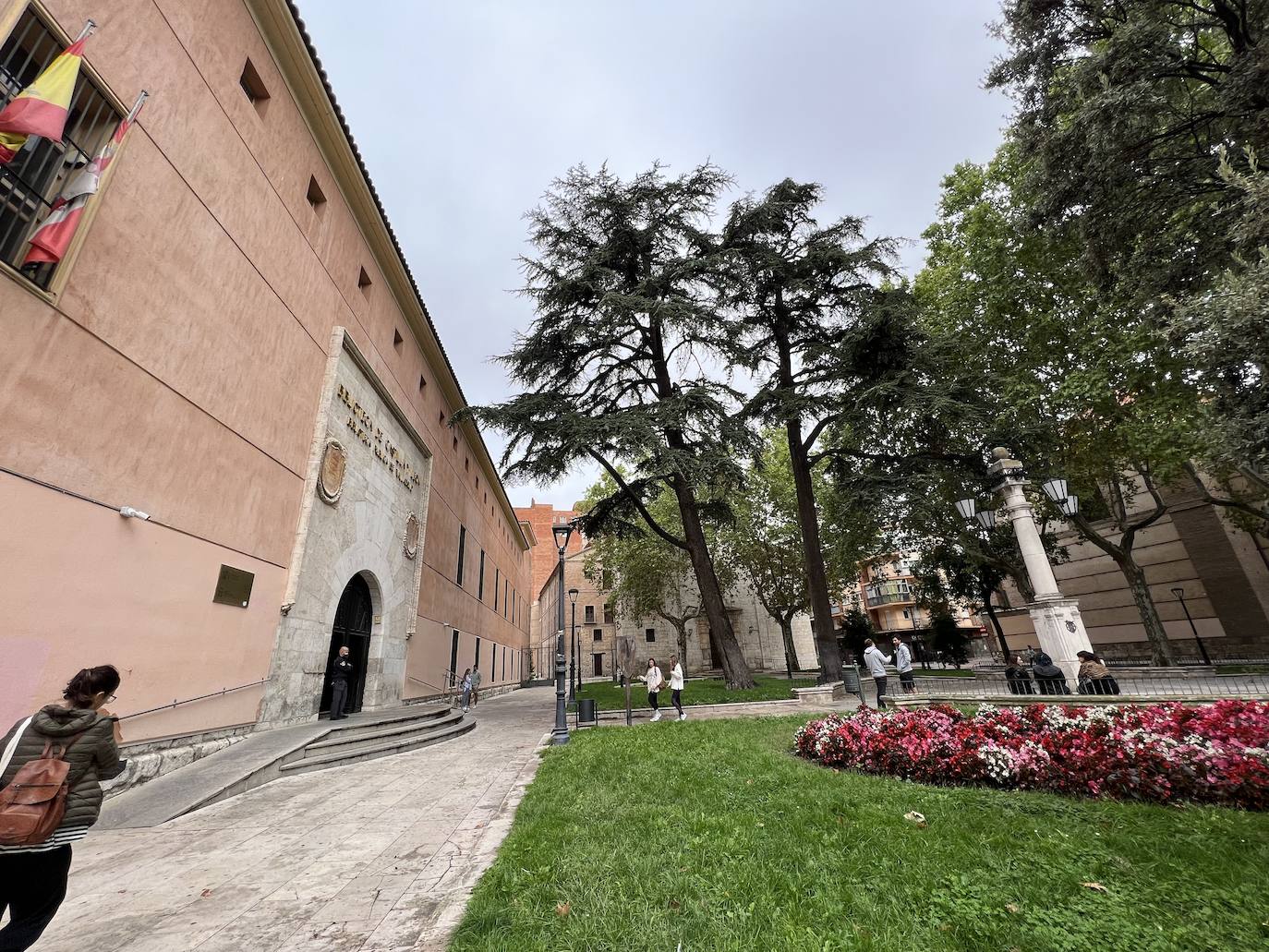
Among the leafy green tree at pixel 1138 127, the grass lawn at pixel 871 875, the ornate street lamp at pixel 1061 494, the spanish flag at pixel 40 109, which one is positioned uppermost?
the leafy green tree at pixel 1138 127

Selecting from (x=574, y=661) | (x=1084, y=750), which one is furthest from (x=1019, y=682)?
(x=574, y=661)

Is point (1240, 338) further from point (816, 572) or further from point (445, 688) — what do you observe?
point (445, 688)

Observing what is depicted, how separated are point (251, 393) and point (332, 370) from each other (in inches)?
119

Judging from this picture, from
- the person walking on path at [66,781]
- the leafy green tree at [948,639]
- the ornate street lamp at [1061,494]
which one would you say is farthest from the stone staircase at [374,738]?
the leafy green tree at [948,639]

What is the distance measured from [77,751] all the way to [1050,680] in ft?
48.4

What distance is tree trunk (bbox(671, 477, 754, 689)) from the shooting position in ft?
55.6

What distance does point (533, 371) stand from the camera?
1830 centimetres

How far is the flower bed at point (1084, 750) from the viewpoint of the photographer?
486 centimetres

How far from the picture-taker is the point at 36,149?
6.22m

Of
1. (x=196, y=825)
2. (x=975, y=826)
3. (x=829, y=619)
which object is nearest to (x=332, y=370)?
(x=196, y=825)

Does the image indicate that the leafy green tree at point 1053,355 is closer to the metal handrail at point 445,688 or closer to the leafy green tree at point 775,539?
the leafy green tree at point 775,539

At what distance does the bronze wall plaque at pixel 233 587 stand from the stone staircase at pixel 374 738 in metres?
2.66

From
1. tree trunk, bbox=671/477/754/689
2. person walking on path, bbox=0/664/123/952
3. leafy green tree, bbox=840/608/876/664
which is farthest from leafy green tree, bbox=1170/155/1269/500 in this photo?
leafy green tree, bbox=840/608/876/664

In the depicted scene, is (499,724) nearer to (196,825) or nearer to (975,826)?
(196,825)
